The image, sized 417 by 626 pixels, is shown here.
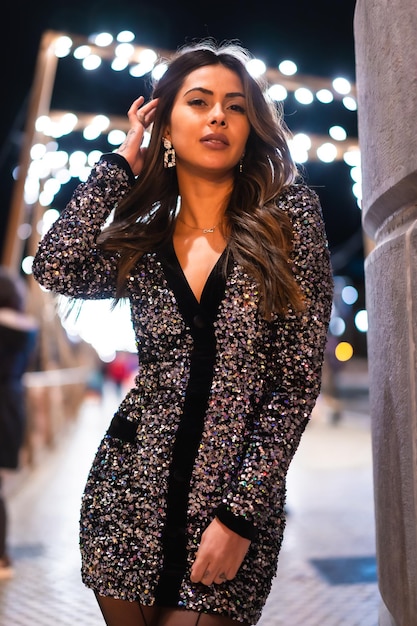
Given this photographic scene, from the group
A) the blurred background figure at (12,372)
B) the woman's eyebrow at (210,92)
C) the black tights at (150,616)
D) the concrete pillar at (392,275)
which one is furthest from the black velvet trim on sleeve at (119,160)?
the blurred background figure at (12,372)

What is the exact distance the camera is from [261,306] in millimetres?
1803

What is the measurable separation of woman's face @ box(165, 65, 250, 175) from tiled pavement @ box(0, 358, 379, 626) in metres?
2.36

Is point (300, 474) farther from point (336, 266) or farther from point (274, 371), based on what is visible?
point (336, 266)

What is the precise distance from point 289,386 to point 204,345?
233 mm

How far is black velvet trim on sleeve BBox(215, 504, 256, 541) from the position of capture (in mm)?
1669

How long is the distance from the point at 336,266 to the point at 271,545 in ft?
125

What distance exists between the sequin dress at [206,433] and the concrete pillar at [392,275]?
181 mm

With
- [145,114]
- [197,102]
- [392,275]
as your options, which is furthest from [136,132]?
[392,275]

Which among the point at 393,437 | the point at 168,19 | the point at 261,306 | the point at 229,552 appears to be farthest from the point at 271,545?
the point at 168,19

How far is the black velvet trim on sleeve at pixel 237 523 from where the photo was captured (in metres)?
1.67

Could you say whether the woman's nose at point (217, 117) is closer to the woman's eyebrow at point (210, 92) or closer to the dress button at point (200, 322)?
the woman's eyebrow at point (210, 92)

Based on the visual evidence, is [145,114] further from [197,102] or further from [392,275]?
[392,275]

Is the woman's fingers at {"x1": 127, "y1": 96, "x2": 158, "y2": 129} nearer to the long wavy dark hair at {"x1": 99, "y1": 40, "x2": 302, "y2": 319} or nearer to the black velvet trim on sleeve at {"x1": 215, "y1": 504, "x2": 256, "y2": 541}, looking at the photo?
the long wavy dark hair at {"x1": 99, "y1": 40, "x2": 302, "y2": 319}

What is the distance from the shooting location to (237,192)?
2070 millimetres
